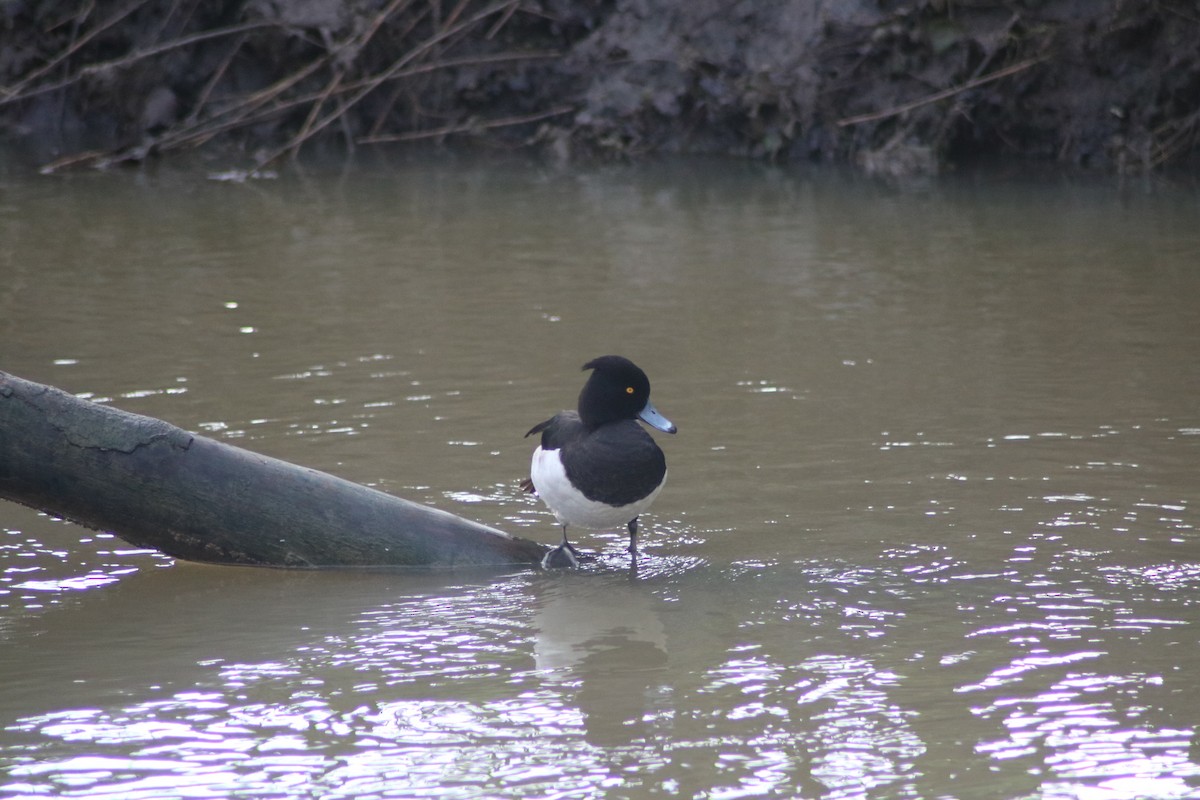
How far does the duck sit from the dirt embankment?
1137 cm

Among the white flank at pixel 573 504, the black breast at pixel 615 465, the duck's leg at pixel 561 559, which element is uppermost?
the black breast at pixel 615 465

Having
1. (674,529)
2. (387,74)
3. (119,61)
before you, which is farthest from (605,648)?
(119,61)

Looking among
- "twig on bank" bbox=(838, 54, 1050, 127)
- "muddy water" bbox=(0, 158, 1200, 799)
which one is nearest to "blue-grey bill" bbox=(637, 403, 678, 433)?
"muddy water" bbox=(0, 158, 1200, 799)

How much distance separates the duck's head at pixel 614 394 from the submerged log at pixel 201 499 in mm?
580

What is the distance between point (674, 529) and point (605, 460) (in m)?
0.77

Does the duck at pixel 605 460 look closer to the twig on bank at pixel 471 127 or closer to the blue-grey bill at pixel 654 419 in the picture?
the blue-grey bill at pixel 654 419

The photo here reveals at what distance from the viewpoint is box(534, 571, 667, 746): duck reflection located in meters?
4.04

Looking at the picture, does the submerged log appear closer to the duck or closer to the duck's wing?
the duck

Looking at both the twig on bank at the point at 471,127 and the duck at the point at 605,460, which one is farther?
the twig on bank at the point at 471,127

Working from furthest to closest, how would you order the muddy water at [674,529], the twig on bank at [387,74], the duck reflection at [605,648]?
the twig on bank at [387,74]
the duck reflection at [605,648]
the muddy water at [674,529]

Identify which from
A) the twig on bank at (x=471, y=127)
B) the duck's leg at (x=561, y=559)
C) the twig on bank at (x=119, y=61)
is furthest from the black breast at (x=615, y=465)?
the twig on bank at (x=119, y=61)

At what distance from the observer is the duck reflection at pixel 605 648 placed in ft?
13.3

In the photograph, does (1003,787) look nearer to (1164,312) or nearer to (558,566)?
(558,566)

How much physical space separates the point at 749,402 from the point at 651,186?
325 inches
